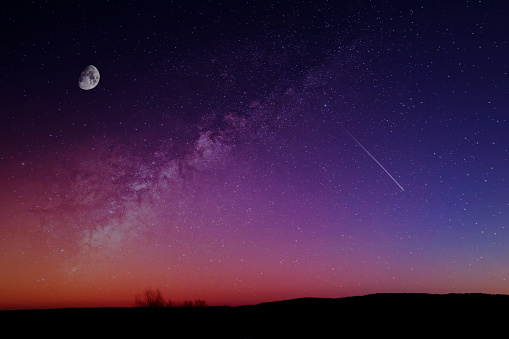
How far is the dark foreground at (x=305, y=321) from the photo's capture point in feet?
23.4

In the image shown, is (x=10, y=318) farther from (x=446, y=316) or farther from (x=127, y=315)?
(x=446, y=316)

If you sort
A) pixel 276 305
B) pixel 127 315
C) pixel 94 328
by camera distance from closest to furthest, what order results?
1. pixel 94 328
2. pixel 127 315
3. pixel 276 305

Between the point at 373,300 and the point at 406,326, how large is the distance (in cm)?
311

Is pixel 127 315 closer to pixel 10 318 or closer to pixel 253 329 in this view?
pixel 10 318

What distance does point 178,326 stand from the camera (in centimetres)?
803

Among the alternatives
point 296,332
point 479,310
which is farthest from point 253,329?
point 479,310

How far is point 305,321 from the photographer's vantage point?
342 inches

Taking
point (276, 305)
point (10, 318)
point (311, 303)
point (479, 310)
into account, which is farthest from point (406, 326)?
point (10, 318)

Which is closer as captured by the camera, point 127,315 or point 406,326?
point 406,326

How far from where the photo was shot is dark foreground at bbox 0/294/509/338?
7.12 meters

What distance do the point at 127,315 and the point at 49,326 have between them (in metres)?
2.14

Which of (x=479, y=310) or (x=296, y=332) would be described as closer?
(x=296, y=332)

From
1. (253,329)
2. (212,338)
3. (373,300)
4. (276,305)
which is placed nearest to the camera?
(212,338)

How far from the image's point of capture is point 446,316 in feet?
26.6
